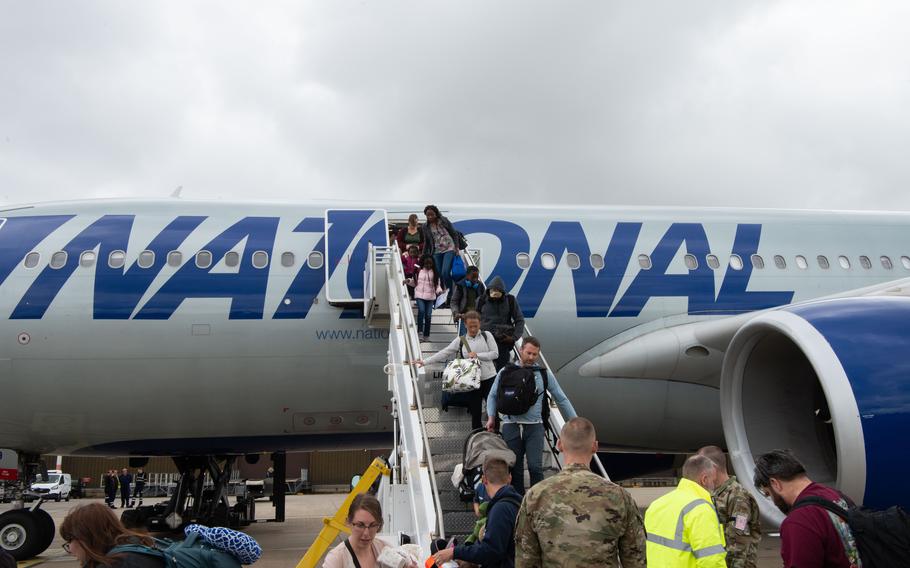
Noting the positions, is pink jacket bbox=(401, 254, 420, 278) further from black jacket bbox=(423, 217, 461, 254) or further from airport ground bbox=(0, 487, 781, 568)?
airport ground bbox=(0, 487, 781, 568)

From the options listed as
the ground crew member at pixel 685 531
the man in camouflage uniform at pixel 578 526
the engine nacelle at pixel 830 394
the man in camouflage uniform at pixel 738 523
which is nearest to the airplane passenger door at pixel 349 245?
the engine nacelle at pixel 830 394

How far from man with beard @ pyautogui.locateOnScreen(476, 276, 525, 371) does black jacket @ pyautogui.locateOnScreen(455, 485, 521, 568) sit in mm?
3298

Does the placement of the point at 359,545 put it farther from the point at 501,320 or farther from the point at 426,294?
the point at 426,294

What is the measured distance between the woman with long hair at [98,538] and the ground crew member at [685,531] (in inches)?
95.8

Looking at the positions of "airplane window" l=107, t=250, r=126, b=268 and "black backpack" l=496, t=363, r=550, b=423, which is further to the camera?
"airplane window" l=107, t=250, r=126, b=268

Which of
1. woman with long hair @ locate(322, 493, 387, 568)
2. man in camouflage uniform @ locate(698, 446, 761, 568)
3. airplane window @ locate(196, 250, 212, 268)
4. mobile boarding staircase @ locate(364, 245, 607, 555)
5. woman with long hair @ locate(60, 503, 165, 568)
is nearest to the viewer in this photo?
woman with long hair @ locate(60, 503, 165, 568)

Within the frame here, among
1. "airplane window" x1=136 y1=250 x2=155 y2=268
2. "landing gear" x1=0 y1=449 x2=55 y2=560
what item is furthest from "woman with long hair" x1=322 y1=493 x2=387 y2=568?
"landing gear" x1=0 y1=449 x2=55 y2=560

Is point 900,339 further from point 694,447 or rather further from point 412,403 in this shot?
point 694,447

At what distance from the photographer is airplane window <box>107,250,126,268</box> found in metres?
9.68

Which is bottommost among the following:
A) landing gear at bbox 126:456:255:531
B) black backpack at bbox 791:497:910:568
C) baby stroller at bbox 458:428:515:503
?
black backpack at bbox 791:497:910:568

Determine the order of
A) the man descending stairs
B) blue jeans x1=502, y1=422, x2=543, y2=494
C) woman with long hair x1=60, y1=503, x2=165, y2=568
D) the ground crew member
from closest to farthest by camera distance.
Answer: woman with long hair x1=60, y1=503, x2=165, y2=568
the ground crew member
blue jeans x1=502, y1=422, x2=543, y2=494
the man descending stairs

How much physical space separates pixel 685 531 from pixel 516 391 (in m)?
1.58

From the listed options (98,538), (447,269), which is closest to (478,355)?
(447,269)

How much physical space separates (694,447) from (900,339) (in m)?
4.54
